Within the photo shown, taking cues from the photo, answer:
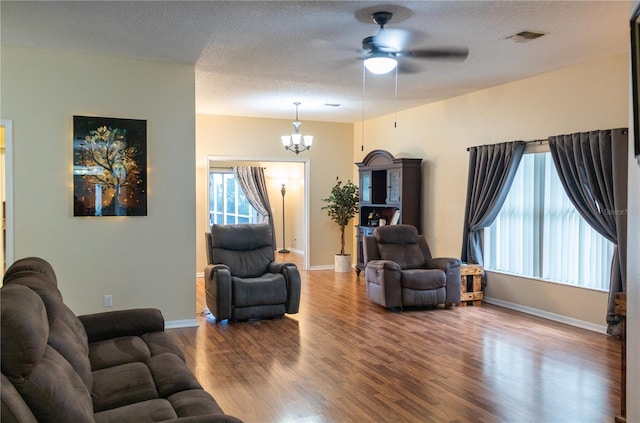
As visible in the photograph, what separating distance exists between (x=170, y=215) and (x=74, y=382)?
140 inches

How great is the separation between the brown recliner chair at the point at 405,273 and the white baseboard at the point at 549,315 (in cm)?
59

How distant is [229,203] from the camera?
40.6ft

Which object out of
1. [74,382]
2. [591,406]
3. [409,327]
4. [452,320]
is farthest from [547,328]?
[74,382]

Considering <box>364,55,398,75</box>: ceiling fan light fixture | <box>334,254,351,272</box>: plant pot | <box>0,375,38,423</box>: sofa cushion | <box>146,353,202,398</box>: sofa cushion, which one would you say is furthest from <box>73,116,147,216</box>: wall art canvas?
<box>334,254,351,272</box>: plant pot

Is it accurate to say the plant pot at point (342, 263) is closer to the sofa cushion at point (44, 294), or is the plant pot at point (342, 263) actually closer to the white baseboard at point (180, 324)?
the white baseboard at point (180, 324)

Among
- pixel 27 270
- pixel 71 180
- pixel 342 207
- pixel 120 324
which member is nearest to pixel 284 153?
pixel 342 207

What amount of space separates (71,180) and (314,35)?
2.71 m

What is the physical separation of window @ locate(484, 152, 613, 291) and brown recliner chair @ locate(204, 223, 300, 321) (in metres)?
2.70

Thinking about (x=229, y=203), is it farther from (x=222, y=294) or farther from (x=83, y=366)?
(x=83, y=366)

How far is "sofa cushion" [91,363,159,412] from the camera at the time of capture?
2275 millimetres

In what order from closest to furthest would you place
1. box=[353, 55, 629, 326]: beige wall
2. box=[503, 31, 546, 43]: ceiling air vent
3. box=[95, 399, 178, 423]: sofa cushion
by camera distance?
box=[95, 399, 178, 423]: sofa cushion
box=[503, 31, 546, 43]: ceiling air vent
box=[353, 55, 629, 326]: beige wall

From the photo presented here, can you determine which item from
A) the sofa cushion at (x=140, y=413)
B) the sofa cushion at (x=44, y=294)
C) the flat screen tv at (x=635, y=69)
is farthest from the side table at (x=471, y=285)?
the sofa cushion at (x=44, y=294)

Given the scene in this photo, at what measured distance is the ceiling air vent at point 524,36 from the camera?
4.27 metres

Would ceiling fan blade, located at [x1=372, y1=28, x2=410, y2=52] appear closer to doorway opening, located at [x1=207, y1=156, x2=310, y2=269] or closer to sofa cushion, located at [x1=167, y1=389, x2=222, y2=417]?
sofa cushion, located at [x1=167, y1=389, x2=222, y2=417]
